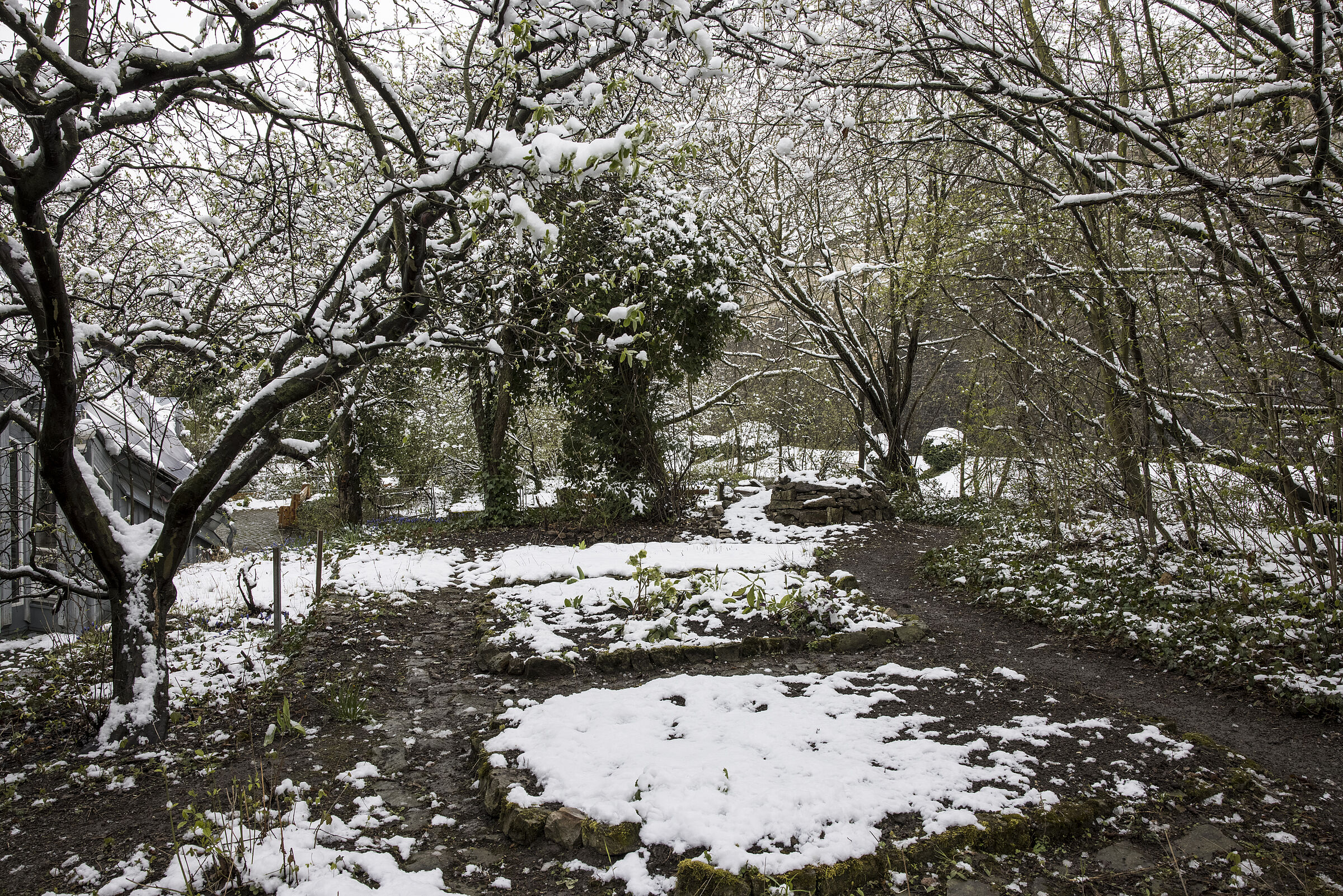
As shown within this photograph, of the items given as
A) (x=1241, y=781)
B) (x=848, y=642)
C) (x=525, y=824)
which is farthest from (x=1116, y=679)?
(x=525, y=824)

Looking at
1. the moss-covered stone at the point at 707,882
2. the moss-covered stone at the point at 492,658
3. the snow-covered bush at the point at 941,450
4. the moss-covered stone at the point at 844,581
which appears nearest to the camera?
the moss-covered stone at the point at 707,882

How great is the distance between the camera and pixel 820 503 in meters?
9.62

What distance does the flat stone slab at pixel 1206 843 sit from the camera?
8.15ft

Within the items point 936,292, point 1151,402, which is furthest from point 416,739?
point 936,292

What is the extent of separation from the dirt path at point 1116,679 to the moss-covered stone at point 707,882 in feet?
8.72

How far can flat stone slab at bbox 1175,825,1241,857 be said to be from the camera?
2484mm

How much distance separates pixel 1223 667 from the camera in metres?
4.20

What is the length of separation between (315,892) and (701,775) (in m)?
1.42

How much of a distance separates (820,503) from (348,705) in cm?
698

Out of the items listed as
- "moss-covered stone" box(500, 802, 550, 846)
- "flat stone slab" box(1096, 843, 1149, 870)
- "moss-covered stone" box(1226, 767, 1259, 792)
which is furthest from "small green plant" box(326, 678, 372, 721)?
"moss-covered stone" box(1226, 767, 1259, 792)

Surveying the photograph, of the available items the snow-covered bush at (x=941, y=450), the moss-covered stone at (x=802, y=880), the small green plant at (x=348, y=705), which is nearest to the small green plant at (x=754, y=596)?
the small green plant at (x=348, y=705)

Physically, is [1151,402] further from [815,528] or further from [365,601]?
[365,601]

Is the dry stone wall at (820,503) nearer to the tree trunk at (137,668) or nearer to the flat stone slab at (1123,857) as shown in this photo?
the flat stone slab at (1123,857)

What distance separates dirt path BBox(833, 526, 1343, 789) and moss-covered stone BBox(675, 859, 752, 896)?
2657mm
